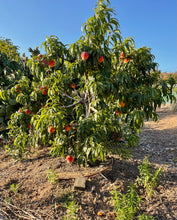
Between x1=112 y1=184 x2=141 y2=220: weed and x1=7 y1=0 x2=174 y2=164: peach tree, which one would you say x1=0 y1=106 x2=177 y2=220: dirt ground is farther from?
x1=7 y1=0 x2=174 y2=164: peach tree

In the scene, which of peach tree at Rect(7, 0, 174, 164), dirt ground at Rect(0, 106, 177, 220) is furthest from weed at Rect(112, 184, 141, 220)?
peach tree at Rect(7, 0, 174, 164)

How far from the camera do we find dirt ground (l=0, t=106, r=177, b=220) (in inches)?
62.4

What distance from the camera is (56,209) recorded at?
1618mm

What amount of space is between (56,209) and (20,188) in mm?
661

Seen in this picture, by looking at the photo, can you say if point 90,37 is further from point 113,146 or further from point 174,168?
point 174,168

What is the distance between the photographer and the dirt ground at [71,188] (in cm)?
158

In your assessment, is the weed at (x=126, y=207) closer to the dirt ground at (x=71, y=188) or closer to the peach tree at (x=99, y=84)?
the dirt ground at (x=71, y=188)

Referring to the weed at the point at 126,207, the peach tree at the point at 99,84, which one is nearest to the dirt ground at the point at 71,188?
the weed at the point at 126,207

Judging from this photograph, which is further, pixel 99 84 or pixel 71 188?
pixel 71 188

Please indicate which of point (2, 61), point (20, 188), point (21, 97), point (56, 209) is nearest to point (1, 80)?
point (2, 61)

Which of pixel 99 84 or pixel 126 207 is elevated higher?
pixel 99 84

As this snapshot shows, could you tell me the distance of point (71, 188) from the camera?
6.22 ft

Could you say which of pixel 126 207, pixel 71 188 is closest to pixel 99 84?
pixel 126 207

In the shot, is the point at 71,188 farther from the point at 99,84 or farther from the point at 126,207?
the point at 99,84
